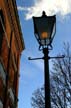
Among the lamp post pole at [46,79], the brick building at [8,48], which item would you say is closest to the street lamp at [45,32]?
the lamp post pole at [46,79]

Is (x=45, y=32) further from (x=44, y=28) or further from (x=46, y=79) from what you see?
(x=46, y=79)

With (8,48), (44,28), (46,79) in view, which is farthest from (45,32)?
(8,48)

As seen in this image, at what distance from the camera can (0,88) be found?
14.5 metres

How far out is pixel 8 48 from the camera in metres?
17.2

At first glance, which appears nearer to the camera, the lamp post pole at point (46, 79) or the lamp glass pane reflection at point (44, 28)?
the lamp post pole at point (46, 79)

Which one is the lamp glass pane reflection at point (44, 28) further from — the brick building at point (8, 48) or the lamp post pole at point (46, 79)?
the brick building at point (8, 48)

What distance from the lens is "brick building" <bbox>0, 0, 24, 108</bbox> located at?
49.8 ft

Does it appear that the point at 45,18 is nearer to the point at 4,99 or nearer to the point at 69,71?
the point at 4,99

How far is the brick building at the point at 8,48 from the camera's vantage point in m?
15.2

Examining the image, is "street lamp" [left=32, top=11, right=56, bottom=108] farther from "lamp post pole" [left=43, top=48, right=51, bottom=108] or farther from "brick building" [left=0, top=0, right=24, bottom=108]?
"brick building" [left=0, top=0, right=24, bottom=108]

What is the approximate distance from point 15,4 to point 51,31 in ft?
43.3

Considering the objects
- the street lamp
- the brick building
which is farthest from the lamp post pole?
the brick building

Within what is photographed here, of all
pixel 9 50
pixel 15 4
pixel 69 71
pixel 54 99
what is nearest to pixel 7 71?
pixel 9 50

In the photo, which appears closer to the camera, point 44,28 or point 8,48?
point 44,28
